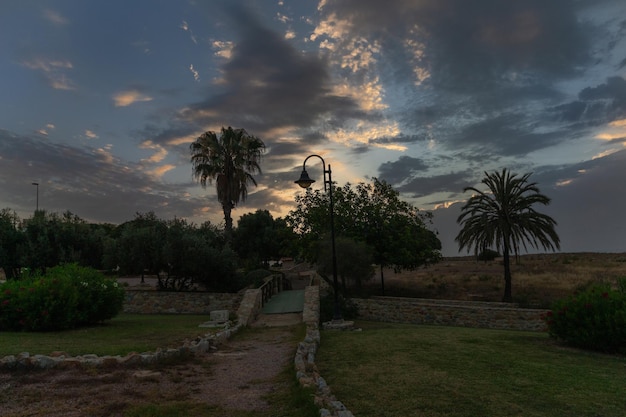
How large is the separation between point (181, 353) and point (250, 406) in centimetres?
405

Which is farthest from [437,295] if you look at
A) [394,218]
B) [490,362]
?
[490,362]

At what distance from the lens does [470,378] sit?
304 inches

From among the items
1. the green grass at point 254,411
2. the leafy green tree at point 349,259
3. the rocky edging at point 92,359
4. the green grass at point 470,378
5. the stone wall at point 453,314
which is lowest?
the stone wall at point 453,314

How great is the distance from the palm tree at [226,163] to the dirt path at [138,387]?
75.0 ft

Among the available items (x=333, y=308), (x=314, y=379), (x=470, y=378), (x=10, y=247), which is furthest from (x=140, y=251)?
(x=470, y=378)

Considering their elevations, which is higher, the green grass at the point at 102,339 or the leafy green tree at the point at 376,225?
the leafy green tree at the point at 376,225

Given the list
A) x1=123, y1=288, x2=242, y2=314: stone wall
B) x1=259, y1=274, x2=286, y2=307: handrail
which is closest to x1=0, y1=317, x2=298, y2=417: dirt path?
x1=259, y1=274, x2=286, y2=307: handrail

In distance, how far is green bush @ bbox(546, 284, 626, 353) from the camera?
11.3 metres

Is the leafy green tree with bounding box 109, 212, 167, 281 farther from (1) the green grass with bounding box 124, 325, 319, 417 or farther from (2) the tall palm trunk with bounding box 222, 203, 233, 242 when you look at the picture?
(1) the green grass with bounding box 124, 325, 319, 417

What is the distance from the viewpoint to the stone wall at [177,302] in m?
22.3

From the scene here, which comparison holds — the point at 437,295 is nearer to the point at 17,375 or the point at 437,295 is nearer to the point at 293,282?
the point at 293,282

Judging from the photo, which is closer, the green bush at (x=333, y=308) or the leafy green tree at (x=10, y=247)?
the green bush at (x=333, y=308)

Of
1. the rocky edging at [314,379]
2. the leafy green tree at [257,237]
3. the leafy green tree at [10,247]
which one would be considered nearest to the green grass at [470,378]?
the rocky edging at [314,379]

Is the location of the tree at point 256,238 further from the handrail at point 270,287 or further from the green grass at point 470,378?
the green grass at point 470,378
